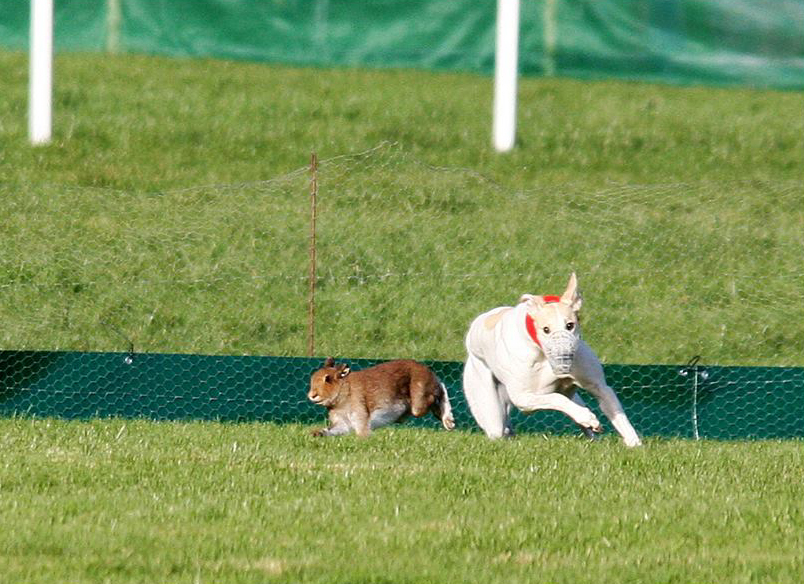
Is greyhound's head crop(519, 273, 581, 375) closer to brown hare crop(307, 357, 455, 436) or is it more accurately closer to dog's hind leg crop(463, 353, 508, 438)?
dog's hind leg crop(463, 353, 508, 438)

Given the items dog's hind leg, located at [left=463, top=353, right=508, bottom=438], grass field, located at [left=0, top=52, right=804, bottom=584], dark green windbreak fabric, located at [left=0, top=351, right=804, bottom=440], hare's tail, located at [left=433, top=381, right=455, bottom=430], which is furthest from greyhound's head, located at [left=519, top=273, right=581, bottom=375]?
dark green windbreak fabric, located at [left=0, top=351, right=804, bottom=440]

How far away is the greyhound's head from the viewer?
9.50 m

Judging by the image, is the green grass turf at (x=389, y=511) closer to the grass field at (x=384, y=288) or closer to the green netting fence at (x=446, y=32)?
the grass field at (x=384, y=288)

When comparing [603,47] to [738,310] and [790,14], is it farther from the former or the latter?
[738,310]

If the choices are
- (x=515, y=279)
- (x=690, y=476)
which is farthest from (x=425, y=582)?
(x=515, y=279)

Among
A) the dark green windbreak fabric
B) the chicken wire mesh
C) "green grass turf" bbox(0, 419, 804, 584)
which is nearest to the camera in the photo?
"green grass turf" bbox(0, 419, 804, 584)

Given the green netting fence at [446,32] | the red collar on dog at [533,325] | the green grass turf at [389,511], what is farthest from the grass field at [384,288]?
the red collar on dog at [533,325]

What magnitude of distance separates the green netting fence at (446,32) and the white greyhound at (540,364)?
1264 cm

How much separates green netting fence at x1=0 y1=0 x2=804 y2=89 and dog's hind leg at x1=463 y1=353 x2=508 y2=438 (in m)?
12.5

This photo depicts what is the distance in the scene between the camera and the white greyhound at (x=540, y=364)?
9.57m

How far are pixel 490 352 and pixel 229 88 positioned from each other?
39.6 ft

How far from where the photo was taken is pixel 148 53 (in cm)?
2286

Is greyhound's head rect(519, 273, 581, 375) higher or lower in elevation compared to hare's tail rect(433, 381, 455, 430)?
higher

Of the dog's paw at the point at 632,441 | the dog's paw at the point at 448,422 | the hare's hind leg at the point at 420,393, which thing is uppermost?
the hare's hind leg at the point at 420,393
